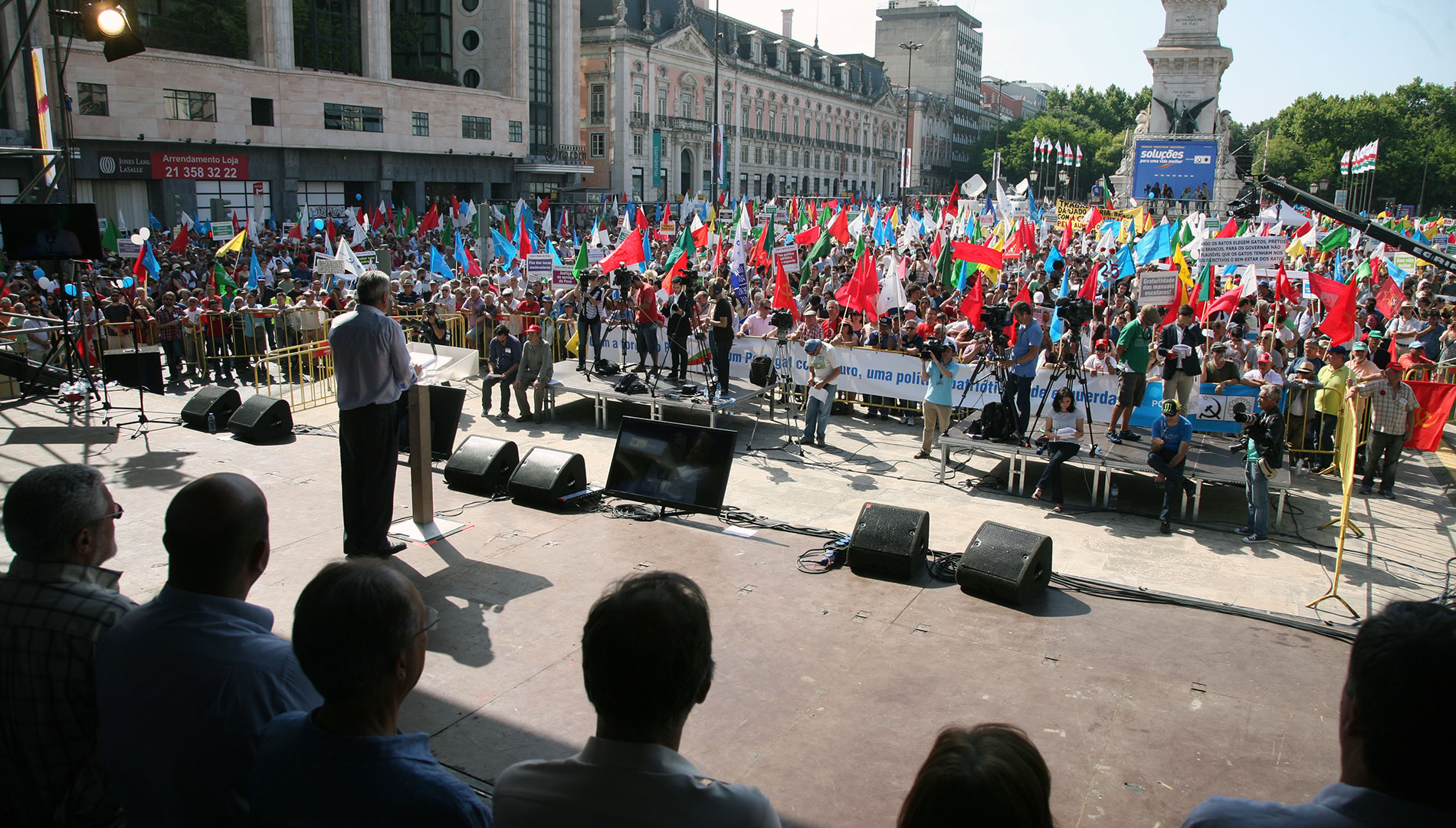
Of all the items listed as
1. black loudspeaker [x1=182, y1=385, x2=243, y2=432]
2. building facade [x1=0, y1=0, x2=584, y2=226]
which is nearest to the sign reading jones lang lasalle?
building facade [x1=0, y1=0, x2=584, y2=226]

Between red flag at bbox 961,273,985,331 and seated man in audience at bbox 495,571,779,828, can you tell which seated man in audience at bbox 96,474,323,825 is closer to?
seated man in audience at bbox 495,571,779,828

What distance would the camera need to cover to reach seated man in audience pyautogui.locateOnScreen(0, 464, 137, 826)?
277cm

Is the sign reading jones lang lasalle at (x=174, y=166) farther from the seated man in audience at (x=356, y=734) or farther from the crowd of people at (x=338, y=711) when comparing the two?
the seated man in audience at (x=356, y=734)

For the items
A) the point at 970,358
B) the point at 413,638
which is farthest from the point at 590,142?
the point at 413,638

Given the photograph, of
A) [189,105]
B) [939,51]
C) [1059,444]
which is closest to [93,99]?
[189,105]

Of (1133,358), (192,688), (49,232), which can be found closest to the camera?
(192,688)

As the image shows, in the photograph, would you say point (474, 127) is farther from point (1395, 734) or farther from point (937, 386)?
point (1395, 734)

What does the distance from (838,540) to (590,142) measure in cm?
7185

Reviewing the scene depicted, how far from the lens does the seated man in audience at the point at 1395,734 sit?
71.3 inches

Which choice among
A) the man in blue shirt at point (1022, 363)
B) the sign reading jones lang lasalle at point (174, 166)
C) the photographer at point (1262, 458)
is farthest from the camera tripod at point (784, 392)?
the sign reading jones lang lasalle at point (174, 166)

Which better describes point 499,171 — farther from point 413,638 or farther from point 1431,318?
point 413,638

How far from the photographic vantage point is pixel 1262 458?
29.4ft

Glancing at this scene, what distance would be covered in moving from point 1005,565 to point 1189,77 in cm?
6232

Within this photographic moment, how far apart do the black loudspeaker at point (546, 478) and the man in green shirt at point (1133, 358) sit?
A: 671cm
